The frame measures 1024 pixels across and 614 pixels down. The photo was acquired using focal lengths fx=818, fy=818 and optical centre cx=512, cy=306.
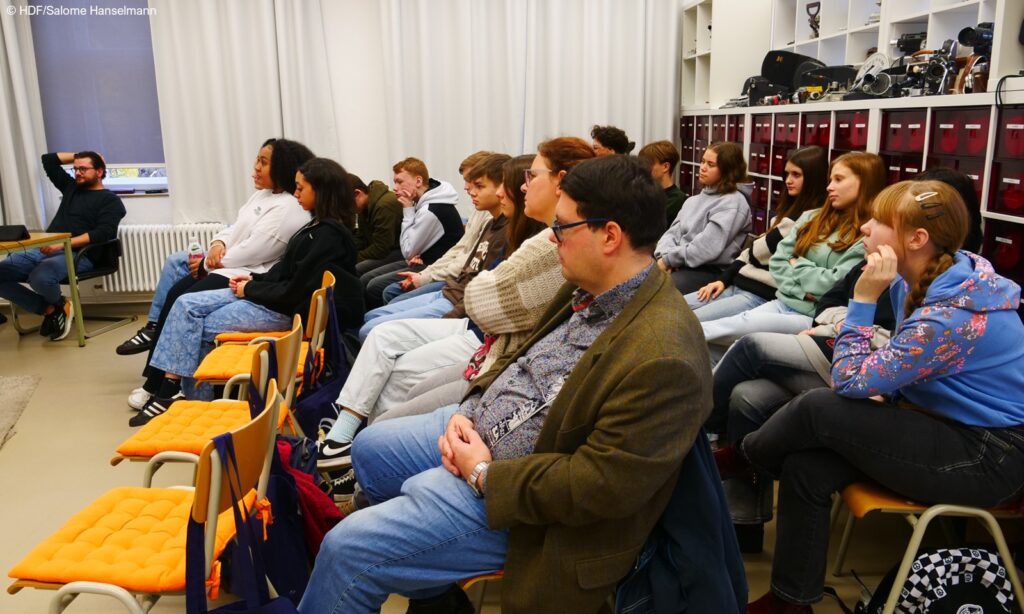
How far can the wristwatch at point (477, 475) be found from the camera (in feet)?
5.01

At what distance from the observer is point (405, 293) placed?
3963 mm

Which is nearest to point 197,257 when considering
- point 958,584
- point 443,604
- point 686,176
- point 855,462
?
point 443,604

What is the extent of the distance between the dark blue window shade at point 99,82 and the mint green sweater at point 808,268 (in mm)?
4626

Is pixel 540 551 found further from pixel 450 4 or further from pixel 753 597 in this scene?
pixel 450 4

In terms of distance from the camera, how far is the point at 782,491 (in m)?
1.89

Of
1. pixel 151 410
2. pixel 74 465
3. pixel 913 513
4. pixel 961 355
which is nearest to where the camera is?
pixel 961 355

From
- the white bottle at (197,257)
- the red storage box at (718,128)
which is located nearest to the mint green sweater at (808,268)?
the red storage box at (718,128)

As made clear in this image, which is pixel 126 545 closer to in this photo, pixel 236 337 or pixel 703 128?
pixel 236 337

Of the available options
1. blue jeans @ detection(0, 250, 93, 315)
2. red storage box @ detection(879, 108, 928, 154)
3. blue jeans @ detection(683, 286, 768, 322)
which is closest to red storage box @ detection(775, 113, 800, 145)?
red storage box @ detection(879, 108, 928, 154)

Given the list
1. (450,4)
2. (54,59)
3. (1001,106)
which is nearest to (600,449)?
Answer: (1001,106)

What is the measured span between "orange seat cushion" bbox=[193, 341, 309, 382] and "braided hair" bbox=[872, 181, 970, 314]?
6.12ft

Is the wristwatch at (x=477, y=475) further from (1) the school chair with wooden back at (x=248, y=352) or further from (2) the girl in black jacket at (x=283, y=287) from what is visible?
(2) the girl in black jacket at (x=283, y=287)

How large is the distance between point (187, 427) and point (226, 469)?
95cm

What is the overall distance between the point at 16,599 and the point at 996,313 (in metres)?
2.56
